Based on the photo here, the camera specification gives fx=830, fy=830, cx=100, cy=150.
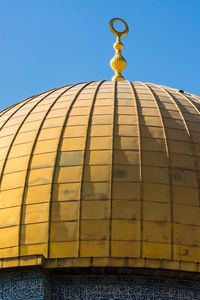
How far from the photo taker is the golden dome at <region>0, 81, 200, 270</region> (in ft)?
55.2

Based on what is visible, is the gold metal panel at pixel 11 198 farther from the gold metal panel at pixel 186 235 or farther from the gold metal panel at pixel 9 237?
the gold metal panel at pixel 186 235

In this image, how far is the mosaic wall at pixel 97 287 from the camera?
16.5m

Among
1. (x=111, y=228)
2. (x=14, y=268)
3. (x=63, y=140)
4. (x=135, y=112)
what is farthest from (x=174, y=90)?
(x=14, y=268)

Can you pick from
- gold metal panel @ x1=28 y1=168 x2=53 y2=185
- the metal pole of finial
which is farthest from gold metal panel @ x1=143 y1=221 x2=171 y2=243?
the metal pole of finial

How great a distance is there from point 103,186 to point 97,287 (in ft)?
7.12

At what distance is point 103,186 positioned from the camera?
17.5 m

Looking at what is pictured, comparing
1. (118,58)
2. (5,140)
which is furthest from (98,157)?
(118,58)

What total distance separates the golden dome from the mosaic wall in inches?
17.0

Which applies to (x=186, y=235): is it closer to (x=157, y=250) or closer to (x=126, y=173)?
(x=157, y=250)

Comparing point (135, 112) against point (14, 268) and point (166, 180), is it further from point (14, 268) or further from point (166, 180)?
point (14, 268)

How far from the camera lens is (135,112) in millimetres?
19594

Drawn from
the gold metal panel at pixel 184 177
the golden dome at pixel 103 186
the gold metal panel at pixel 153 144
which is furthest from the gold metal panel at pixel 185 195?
the gold metal panel at pixel 153 144

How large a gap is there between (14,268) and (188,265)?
345 cm

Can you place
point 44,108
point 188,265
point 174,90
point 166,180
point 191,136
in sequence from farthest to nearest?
point 174,90, point 44,108, point 191,136, point 166,180, point 188,265
